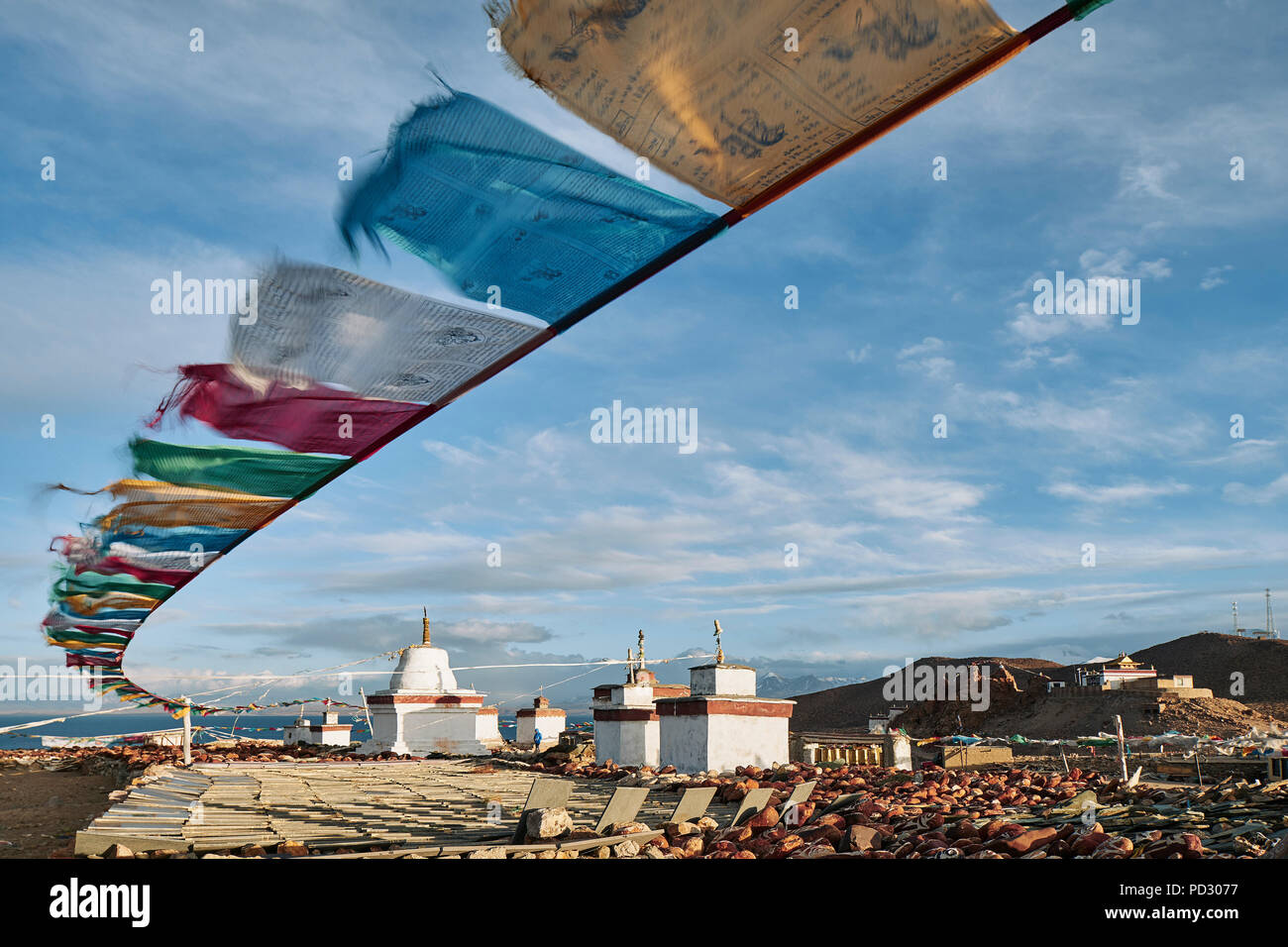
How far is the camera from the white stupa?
68.1 ft

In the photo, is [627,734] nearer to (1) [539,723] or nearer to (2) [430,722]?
(2) [430,722]

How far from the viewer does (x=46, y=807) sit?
1405cm

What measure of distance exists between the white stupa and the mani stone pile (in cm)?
1251

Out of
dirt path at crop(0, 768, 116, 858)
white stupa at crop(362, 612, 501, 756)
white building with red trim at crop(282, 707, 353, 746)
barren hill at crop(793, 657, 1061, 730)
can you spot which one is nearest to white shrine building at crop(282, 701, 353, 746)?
white building with red trim at crop(282, 707, 353, 746)

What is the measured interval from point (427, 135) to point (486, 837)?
4.30 meters

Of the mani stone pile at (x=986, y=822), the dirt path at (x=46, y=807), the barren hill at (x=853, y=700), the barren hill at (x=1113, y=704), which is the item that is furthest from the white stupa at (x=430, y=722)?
the barren hill at (x=853, y=700)

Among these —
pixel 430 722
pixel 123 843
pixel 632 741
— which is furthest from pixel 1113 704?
pixel 123 843

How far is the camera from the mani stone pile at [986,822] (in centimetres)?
497

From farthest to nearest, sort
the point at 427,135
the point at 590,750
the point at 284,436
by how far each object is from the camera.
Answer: the point at 590,750, the point at 284,436, the point at 427,135

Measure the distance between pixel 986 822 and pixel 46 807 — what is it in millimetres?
14665

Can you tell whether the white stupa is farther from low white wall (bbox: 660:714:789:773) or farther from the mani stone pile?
the mani stone pile
